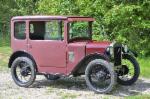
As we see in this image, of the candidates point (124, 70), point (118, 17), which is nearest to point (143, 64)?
point (118, 17)

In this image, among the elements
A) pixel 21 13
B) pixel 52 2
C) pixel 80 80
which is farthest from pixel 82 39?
pixel 21 13

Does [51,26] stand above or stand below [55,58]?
above

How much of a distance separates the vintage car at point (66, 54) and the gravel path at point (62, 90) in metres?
0.27

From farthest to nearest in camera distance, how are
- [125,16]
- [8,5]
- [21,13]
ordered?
1. [8,5]
2. [21,13]
3. [125,16]

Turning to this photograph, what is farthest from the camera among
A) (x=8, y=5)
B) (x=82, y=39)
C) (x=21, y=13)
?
(x=8, y=5)

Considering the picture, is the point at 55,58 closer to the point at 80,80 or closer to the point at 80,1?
the point at 80,80

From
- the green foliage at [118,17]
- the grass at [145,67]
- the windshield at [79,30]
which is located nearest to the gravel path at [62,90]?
the grass at [145,67]

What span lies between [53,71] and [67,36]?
108 cm

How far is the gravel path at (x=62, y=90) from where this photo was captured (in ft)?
35.2

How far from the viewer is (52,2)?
20656 mm

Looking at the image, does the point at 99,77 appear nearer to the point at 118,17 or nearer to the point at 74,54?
the point at 74,54

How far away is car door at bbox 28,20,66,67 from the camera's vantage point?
11.5m

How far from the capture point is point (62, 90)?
1155 cm

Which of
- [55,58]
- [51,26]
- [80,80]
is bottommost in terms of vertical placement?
[80,80]
